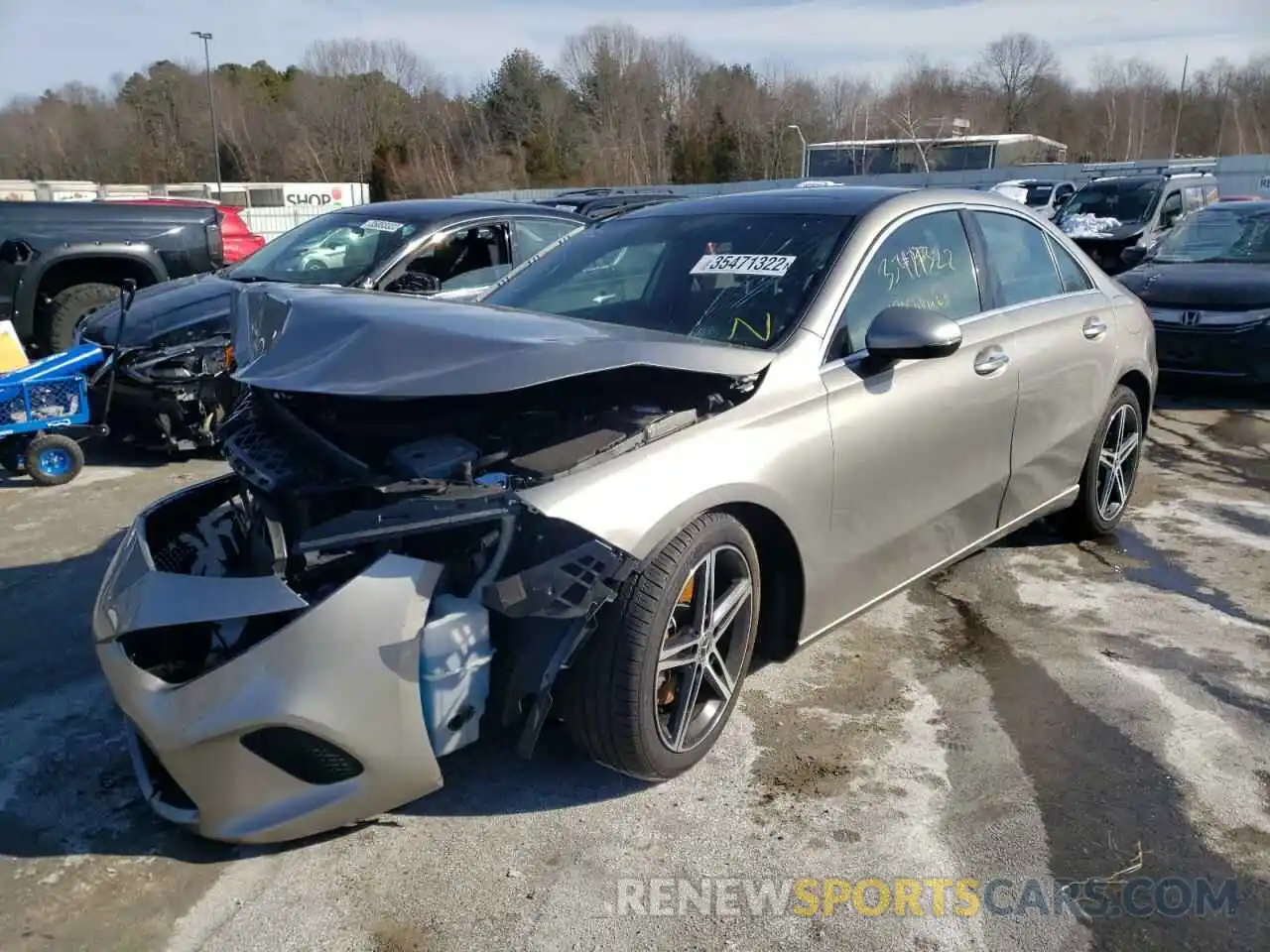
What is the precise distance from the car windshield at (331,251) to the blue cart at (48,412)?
107 cm

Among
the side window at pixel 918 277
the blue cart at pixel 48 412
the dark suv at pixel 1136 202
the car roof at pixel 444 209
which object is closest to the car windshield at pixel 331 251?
the car roof at pixel 444 209

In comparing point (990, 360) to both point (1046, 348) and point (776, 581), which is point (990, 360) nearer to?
point (1046, 348)

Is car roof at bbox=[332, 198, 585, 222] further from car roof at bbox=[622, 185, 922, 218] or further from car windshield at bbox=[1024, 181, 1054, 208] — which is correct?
car windshield at bbox=[1024, 181, 1054, 208]

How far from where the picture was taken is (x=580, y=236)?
438cm

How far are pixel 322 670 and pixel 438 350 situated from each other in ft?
2.98

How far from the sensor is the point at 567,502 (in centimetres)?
248

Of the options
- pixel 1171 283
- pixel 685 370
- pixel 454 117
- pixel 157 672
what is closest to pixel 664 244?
pixel 685 370

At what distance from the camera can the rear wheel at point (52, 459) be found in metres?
5.97

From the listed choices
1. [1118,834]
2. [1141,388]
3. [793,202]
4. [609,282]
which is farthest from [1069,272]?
[1118,834]

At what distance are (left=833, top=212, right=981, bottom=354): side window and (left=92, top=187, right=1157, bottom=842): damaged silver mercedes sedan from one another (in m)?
0.01

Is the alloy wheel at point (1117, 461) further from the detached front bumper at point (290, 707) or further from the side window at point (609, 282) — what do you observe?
the detached front bumper at point (290, 707)

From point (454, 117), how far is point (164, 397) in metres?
69.7

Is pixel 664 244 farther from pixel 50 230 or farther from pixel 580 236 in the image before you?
pixel 50 230

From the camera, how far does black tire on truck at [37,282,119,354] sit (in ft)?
26.7
